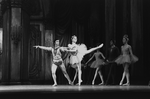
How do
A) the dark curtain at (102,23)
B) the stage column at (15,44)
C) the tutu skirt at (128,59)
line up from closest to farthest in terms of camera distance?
the tutu skirt at (128,59), the dark curtain at (102,23), the stage column at (15,44)

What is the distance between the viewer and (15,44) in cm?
1498

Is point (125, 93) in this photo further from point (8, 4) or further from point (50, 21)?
point (50, 21)

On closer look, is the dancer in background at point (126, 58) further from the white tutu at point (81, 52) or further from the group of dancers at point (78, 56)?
the white tutu at point (81, 52)

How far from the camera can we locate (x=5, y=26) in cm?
1532

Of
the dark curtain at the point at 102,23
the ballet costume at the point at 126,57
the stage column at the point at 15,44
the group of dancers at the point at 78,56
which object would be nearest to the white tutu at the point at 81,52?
the group of dancers at the point at 78,56

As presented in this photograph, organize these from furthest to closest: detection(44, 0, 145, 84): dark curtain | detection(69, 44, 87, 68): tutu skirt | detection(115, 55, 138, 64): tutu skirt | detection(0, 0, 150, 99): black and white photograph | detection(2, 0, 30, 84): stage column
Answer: detection(2, 0, 30, 84): stage column < detection(44, 0, 145, 84): dark curtain < detection(69, 44, 87, 68): tutu skirt < detection(115, 55, 138, 64): tutu skirt < detection(0, 0, 150, 99): black and white photograph

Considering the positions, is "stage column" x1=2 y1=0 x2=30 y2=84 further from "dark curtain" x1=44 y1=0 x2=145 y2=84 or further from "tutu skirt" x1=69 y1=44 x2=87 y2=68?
"dark curtain" x1=44 y1=0 x2=145 y2=84

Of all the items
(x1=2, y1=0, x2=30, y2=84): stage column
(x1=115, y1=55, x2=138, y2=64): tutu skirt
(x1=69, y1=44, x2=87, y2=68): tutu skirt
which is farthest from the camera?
(x1=2, y1=0, x2=30, y2=84): stage column

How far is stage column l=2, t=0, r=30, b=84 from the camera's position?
14898 millimetres

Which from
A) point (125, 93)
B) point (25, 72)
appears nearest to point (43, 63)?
point (25, 72)

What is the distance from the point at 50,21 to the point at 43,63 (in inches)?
101

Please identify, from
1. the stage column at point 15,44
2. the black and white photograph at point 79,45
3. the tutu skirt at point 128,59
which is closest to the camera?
the black and white photograph at point 79,45

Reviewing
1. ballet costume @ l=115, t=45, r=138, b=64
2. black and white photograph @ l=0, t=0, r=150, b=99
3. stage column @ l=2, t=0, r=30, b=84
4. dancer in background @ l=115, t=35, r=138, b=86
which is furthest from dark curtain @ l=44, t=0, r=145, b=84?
stage column @ l=2, t=0, r=30, b=84

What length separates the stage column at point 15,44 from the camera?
48.9ft
